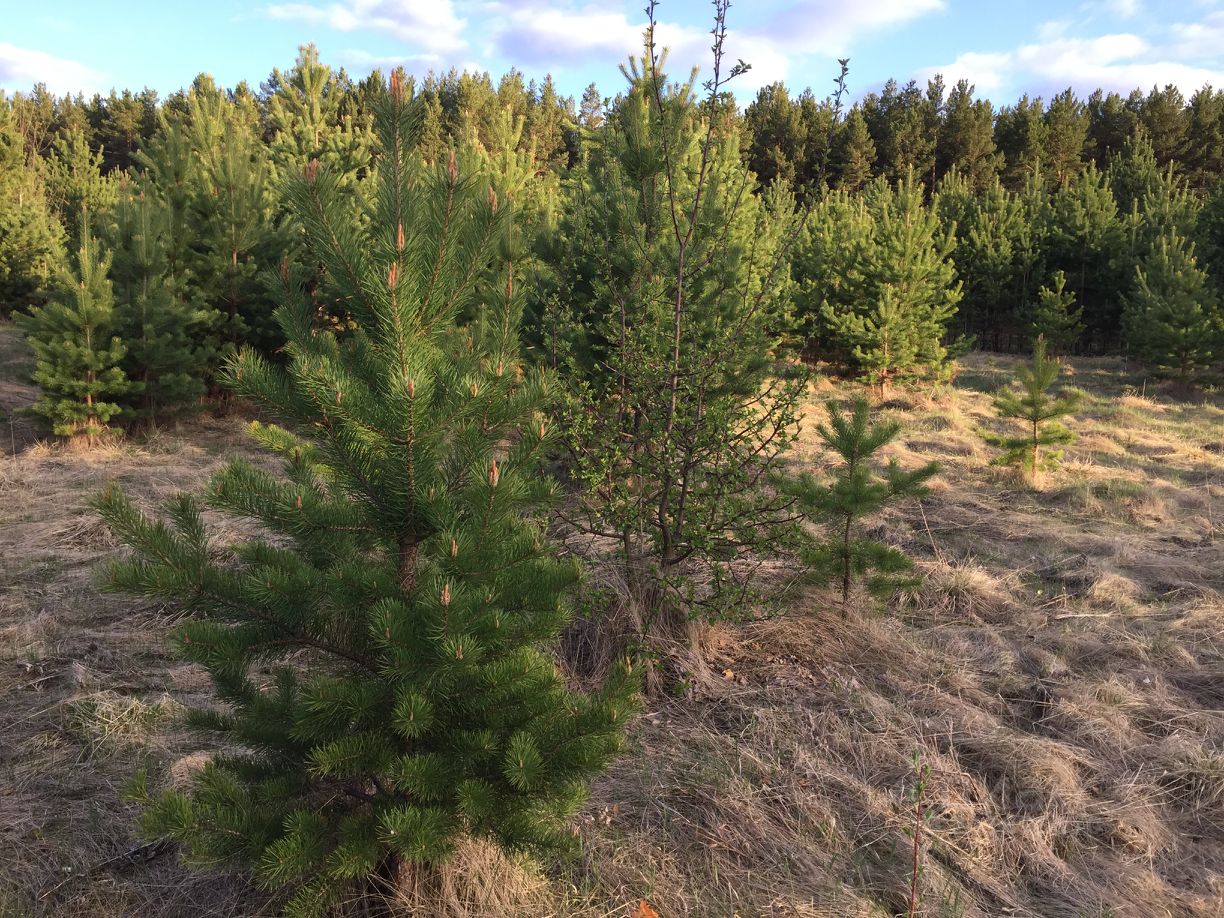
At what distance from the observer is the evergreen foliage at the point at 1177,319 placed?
15.3 metres

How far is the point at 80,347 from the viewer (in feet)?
29.1

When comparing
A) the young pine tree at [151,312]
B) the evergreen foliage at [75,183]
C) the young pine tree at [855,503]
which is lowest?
the young pine tree at [855,503]

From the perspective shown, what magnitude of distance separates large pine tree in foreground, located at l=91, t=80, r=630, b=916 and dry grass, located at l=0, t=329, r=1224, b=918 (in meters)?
0.51

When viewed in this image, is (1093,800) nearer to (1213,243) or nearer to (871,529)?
(871,529)

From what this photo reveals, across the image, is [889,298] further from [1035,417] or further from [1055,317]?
[1055,317]

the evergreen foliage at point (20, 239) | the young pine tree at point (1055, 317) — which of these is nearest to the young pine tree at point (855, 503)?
the young pine tree at point (1055, 317)

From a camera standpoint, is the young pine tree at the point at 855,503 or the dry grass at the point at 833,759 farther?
the young pine tree at the point at 855,503

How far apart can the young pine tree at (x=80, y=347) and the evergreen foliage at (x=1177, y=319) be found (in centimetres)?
1711

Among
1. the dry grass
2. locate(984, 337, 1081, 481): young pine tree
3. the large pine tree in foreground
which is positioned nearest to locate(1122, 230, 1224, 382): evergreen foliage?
locate(984, 337, 1081, 481): young pine tree

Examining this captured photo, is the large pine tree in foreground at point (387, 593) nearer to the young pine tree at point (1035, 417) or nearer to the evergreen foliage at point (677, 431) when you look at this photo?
the evergreen foliage at point (677, 431)

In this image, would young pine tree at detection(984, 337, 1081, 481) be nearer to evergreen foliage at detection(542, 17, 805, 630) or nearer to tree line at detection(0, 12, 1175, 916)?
tree line at detection(0, 12, 1175, 916)

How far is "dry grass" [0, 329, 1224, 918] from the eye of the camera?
263 cm

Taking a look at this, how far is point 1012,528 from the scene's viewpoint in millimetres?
7383

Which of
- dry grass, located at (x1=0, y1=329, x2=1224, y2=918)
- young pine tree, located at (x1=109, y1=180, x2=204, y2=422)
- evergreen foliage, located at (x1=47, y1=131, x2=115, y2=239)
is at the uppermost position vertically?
evergreen foliage, located at (x1=47, y1=131, x2=115, y2=239)
